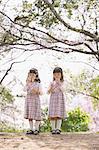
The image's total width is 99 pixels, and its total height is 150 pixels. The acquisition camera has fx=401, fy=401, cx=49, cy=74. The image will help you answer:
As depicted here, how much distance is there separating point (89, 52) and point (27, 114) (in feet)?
21.7

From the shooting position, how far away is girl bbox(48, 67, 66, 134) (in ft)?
29.6

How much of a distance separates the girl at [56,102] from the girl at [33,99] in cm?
28

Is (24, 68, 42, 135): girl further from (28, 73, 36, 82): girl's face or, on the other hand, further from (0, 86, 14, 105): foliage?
(0, 86, 14, 105): foliage

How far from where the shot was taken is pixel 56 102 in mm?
9117

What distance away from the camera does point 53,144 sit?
7230 millimetres

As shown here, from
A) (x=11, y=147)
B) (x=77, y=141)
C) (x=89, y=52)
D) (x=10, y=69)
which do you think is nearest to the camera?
(x=11, y=147)

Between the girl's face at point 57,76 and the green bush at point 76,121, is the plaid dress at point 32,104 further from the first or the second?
the green bush at point 76,121

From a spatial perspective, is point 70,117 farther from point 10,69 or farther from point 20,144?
point 20,144

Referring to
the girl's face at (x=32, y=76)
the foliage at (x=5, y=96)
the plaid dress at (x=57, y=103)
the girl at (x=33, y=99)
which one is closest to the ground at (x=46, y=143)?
the girl at (x=33, y=99)

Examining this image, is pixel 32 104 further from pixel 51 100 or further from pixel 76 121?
pixel 76 121

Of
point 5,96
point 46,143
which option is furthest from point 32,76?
point 5,96

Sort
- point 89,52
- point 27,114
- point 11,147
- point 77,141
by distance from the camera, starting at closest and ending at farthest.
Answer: point 11,147, point 77,141, point 27,114, point 89,52

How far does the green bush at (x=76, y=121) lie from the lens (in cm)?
1992

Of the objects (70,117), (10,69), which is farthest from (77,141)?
(70,117)
